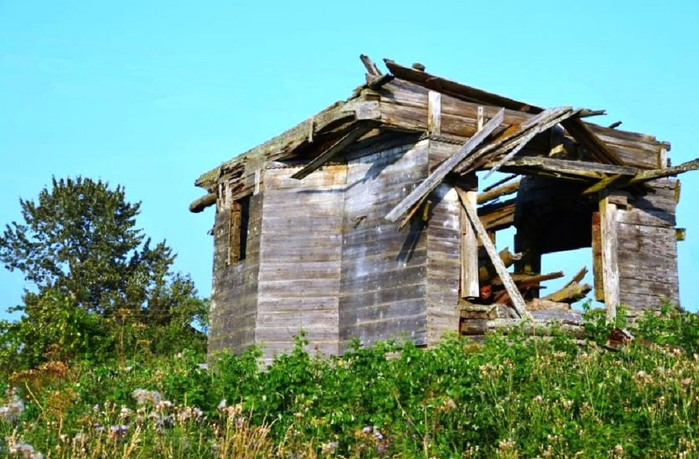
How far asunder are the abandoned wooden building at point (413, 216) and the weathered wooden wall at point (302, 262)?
2 centimetres

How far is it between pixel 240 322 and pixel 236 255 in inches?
58.3

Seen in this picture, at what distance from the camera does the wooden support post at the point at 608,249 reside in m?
15.8

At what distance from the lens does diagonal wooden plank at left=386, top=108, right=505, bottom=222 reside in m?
13.6

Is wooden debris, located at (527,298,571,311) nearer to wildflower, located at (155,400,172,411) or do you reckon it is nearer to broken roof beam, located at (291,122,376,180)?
broken roof beam, located at (291,122,376,180)

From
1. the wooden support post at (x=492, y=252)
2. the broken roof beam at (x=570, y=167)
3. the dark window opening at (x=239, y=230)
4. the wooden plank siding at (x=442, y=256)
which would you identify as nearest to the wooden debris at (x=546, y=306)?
the wooden support post at (x=492, y=252)

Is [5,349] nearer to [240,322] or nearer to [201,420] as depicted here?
[240,322]

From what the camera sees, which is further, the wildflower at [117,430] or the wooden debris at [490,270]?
the wooden debris at [490,270]

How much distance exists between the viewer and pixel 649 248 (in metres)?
16.5

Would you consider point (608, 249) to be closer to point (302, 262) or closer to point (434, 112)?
point (434, 112)

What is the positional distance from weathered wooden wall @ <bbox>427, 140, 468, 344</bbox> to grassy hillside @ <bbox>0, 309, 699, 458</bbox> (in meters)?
4.11

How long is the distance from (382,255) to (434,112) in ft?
7.53

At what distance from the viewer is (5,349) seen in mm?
23109

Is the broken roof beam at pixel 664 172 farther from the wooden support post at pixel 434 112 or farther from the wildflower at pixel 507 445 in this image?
the wildflower at pixel 507 445

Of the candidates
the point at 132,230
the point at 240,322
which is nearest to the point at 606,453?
the point at 240,322
